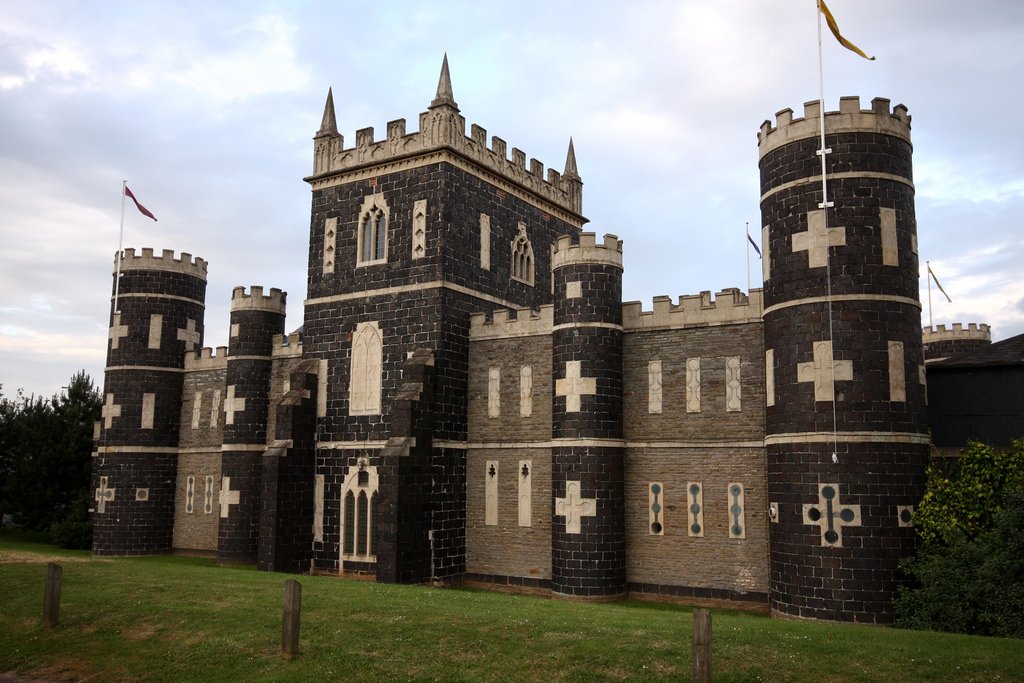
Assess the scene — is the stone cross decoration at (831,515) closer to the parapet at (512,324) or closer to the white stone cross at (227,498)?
the parapet at (512,324)

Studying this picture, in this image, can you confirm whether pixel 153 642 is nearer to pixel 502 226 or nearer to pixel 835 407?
pixel 835 407

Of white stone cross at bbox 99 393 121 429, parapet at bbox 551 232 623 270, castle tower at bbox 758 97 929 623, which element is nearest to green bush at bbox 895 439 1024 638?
castle tower at bbox 758 97 929 623

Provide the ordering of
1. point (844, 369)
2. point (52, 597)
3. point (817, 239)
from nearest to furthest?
point (52, 597)
point (844, 369)
point (817, 239)

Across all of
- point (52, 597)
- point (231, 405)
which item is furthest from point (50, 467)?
point (52, 597)

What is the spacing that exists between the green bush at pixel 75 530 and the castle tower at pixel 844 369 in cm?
3278

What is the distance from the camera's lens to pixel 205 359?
3906 centimetres

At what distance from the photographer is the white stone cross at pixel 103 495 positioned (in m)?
38.3

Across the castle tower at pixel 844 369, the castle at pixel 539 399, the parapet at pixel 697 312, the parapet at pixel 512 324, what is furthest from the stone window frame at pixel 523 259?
the castle tower at pixel 844 369

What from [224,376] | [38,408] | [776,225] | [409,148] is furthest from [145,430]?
[776,225]

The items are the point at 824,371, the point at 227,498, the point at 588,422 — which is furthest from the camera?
the point at 227,498

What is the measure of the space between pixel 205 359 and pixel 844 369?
94.7ft

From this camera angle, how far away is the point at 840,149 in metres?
22.8

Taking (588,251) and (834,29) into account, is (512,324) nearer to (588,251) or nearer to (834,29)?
(588,251)

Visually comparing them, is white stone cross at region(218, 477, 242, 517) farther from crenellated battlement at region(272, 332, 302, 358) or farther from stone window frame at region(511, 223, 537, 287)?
stone window frame at region(511, 223, 537, 287)
